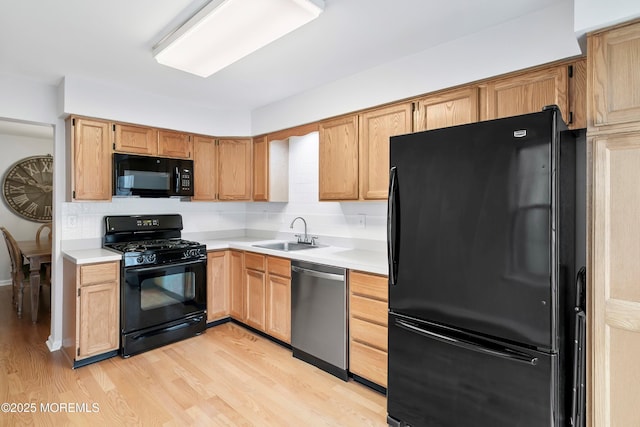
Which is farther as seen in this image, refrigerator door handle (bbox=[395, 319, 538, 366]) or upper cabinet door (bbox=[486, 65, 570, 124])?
upper cabinet door (bbox=[486, 65, 570, 124])

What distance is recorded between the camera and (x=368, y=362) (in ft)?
8.01

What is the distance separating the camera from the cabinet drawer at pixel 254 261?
3.32 metres

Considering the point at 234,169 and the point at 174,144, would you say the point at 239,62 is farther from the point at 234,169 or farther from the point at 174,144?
the point at 234,169

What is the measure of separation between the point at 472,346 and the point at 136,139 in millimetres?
3344

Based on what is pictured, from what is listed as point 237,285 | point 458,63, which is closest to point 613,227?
point 458,63

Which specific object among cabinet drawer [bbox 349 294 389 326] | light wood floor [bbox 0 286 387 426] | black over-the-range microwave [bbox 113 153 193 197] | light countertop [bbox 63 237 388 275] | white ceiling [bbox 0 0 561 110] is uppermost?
white ceiling [bbox 0 0 561 110]

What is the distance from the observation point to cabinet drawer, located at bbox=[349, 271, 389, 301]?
235 centimetres

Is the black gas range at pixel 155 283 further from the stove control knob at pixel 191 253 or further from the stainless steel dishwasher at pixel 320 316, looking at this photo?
the stainless steel dishwasher at pixel 320 316

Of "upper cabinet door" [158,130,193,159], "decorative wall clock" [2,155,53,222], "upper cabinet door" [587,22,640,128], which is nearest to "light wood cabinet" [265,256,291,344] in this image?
"upper cabinet door" [158,130,193,159]

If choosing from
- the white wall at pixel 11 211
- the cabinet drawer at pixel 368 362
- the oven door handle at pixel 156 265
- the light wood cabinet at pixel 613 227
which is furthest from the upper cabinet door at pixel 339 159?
the white wall at pixel 11 211

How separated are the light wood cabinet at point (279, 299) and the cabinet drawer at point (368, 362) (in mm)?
729

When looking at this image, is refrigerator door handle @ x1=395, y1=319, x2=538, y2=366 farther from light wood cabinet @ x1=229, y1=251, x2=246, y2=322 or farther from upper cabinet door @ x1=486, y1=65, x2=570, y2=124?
light wood cabinet @ x1=229, y1=251, x2=246, y2=322

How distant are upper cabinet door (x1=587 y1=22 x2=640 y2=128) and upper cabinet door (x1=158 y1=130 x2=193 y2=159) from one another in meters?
3.44

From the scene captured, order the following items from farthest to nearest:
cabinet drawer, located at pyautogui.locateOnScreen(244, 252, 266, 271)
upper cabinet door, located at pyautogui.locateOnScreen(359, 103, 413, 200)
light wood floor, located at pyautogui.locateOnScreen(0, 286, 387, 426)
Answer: cabinet drawer, located at pyautogui.locateOnScreen(244, 252, 266, 271), upper cabinet door, located at pyautogui.locateOnScreen(359, 103, 413, 200), light wood floor, located at pyautogui.locateOnScreen(0, 286, 387, 426)
